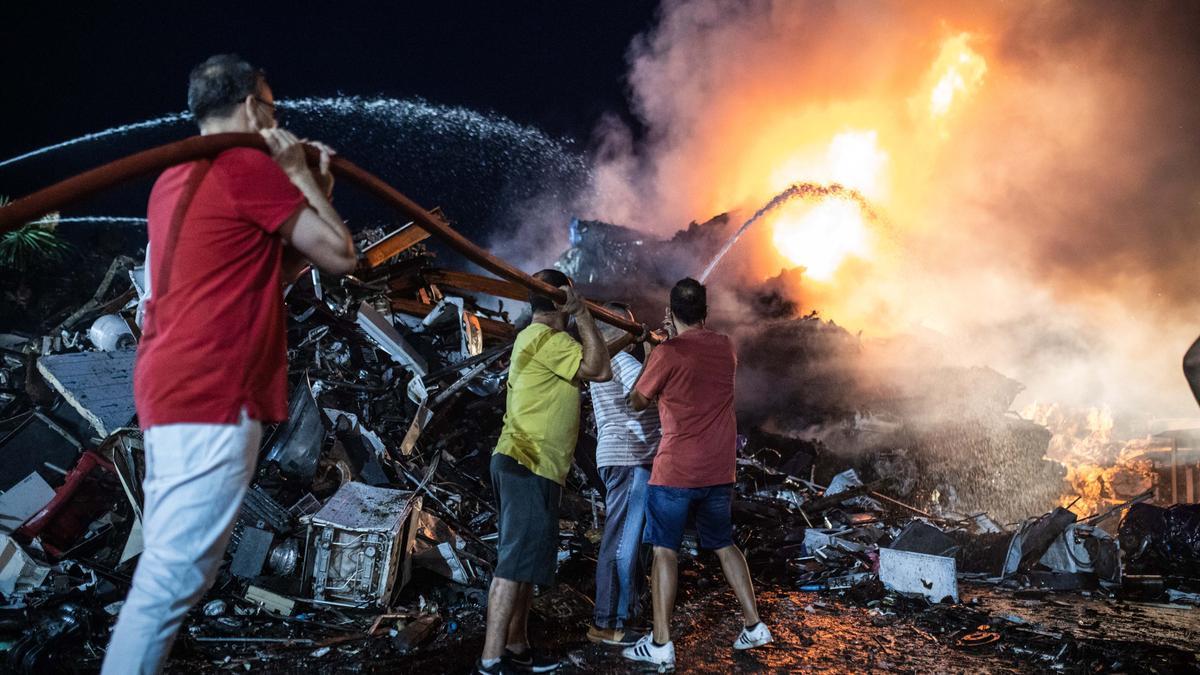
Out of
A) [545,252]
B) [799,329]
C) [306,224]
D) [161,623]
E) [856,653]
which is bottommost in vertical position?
[856,653]

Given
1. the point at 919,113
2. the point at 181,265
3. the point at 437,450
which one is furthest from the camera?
the point at 919,113

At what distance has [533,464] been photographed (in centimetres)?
356

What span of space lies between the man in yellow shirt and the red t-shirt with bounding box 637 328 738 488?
0.54m

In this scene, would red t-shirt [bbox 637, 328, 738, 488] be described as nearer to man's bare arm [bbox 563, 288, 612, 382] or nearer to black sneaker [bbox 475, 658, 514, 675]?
man's bare arm [bbox 563, 288, 612, 382]

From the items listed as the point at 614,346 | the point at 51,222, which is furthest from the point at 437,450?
the point at 51,222

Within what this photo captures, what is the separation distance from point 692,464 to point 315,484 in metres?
3.78

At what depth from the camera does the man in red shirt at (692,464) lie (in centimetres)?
396

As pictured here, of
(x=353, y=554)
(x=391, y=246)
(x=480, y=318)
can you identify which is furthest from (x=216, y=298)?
(x=391, y=246)

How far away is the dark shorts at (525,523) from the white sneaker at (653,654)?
837mm

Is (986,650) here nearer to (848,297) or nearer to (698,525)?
(698,525)

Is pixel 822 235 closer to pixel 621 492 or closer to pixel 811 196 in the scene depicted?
pixel 811 196

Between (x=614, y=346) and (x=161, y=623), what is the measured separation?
3.62 m

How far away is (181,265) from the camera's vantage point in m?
1.93

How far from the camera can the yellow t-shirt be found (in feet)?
11.8
